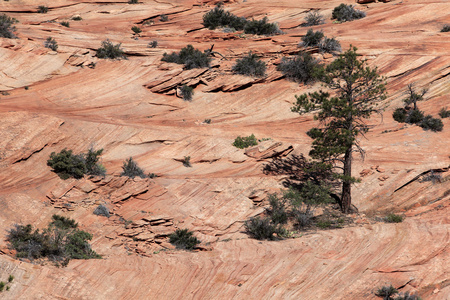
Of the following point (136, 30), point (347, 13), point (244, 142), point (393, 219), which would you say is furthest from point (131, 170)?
point (347, 13)

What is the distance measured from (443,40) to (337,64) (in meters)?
16.2

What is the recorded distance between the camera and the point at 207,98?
102ft

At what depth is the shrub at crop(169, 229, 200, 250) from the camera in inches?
776

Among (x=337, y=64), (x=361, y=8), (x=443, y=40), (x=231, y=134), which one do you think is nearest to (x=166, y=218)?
(x=231, y=134)

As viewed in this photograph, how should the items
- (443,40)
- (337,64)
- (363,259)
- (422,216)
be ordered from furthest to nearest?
(443,40)
(337,64)
(422,216)
(363,259)

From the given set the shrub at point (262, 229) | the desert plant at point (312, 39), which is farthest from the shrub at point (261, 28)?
the shrub at point (262, 229)

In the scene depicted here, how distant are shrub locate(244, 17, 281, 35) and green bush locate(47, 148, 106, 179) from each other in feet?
64.5

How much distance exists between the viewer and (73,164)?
22969mm

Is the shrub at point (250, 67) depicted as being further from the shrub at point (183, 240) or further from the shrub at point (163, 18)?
the shrub at point (183, 240)

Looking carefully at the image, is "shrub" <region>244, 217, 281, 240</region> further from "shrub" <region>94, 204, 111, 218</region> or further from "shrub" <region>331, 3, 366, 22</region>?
"shrub" <region>331, 3, 366, 22</region>

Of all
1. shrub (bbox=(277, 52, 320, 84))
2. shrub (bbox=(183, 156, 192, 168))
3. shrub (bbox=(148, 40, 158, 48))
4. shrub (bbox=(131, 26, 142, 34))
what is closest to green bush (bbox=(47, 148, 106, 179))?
shrub (bbox=(183, 156, 192, 168))

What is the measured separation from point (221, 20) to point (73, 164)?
22.5 metres

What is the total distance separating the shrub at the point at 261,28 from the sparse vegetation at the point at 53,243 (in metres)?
24.1

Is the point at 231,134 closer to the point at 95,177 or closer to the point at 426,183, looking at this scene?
the point at 95,177
